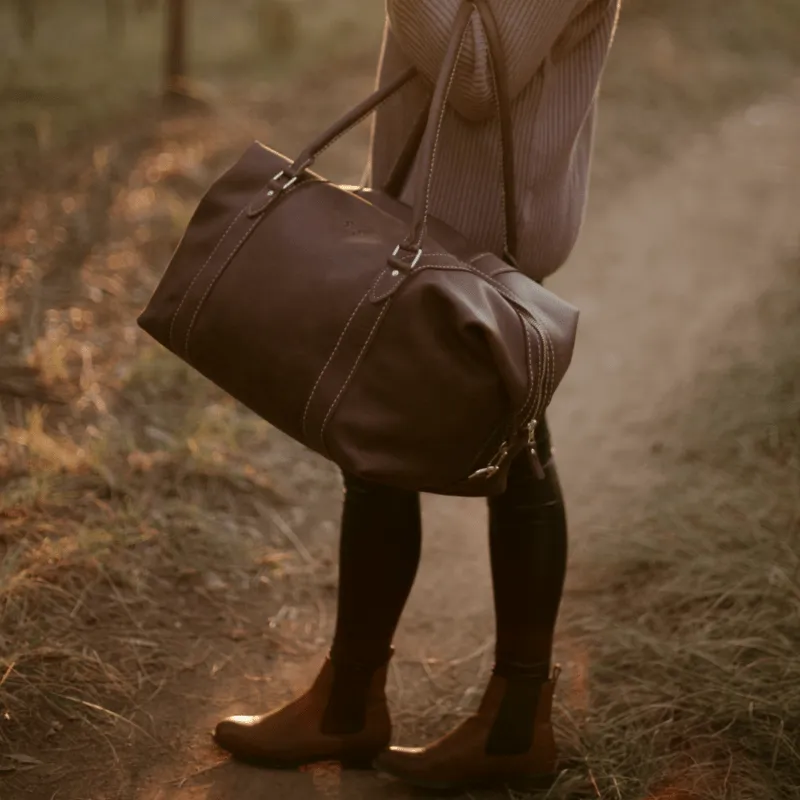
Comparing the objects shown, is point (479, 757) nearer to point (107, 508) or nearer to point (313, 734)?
point (313, 734)

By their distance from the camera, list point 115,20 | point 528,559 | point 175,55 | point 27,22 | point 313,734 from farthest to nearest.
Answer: point 115,20 < point 27,22 < point 175,55 < point 313,734 < point 528,559

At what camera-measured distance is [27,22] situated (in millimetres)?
5426

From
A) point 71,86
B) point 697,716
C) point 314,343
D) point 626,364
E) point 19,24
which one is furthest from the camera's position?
point 19,24

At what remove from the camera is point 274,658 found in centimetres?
219

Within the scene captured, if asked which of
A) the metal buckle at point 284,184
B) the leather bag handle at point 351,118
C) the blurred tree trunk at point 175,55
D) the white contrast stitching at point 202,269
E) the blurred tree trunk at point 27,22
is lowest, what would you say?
the white contrast stitching at point 202,269

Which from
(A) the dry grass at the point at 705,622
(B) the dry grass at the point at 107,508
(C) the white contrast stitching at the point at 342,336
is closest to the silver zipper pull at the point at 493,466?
(C) the white contrast stitching at the point at 342,336

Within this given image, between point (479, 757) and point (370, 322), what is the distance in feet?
2.63

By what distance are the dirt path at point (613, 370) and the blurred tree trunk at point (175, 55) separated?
6.66ft

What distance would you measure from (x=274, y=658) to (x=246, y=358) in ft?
3.16

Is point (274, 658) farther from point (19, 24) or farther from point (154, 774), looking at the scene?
point (19, 24)

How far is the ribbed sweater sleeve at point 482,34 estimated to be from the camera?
4.44 feet

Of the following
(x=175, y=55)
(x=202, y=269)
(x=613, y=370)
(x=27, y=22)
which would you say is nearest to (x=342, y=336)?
(x=202, y=269)

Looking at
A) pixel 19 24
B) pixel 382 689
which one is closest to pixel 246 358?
pixel 382 689

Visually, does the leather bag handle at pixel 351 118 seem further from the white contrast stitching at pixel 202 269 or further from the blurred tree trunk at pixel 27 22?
the blurred tree trunk at pixel 27 22
